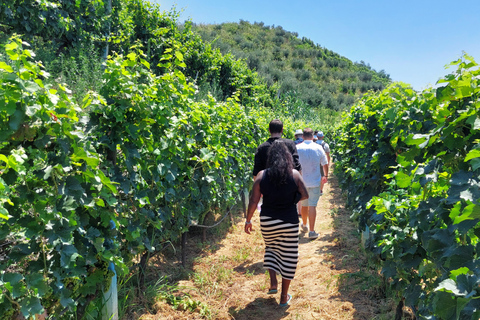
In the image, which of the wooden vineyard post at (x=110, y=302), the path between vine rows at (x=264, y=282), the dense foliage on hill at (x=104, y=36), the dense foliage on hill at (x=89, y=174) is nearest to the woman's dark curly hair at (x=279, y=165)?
the dense foliage on hill at (x=89, y=174)

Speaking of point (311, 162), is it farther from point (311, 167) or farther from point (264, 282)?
point (264, 282)

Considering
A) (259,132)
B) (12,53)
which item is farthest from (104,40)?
(12,53)

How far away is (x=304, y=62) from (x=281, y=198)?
53.3 metres

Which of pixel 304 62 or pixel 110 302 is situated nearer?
pixel 110 302

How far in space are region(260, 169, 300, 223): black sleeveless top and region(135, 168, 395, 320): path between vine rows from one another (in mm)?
979

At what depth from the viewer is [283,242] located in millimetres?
3822

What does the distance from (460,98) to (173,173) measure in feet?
8.62

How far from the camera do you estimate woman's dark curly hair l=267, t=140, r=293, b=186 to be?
3695 mm

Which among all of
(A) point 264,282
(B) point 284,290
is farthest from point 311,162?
(B) point 284,290

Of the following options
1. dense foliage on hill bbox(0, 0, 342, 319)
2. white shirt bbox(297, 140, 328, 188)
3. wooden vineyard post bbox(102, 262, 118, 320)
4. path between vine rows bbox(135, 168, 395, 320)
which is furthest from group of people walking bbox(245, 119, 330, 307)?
white shirt bbox(297, 140, 328, 188)

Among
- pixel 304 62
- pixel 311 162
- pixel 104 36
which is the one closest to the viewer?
pixel 311 162

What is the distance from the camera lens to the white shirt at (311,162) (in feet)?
20.0

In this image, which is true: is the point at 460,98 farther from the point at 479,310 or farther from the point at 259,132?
the point at 259,132

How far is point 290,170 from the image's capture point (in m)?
3.76
